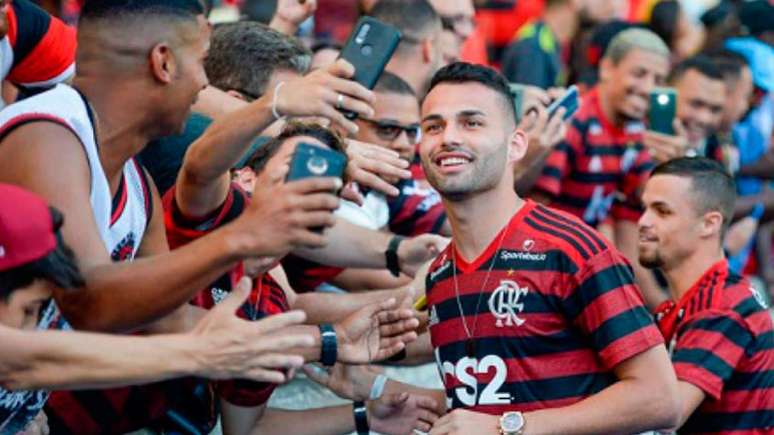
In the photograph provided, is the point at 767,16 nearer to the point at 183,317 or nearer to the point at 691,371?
the point at 691,371

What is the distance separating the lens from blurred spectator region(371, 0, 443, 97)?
7559 mm

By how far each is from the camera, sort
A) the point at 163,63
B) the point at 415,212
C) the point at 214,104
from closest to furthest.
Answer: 1. the point at 163,63
2. the point at 214,104
3. the point at 415,212

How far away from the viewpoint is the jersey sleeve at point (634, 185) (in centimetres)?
864

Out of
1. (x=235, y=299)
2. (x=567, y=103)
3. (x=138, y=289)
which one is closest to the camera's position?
(x=235, y=299)

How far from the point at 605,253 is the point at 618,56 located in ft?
14.2

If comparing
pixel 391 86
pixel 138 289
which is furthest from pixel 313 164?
pixel 391 86

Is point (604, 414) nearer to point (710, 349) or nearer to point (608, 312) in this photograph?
point (608, 312)

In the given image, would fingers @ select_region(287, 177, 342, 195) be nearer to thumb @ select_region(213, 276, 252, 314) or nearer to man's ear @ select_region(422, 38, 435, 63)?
thumb @ select_region(213, 276, 252, 314)

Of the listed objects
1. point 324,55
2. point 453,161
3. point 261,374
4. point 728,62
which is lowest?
point 324,55

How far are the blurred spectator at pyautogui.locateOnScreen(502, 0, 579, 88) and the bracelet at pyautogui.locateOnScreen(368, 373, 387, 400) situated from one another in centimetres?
424

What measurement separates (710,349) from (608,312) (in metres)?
1.07

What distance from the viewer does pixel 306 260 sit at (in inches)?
238

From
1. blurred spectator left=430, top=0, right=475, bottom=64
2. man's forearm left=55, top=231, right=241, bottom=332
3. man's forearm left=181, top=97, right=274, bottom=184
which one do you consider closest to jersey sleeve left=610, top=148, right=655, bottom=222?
blurred spectator left=430, top=0, right=475, bottom=64

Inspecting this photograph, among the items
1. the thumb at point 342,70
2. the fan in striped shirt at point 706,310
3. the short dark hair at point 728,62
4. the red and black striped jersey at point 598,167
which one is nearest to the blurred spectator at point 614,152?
the red and black striped jersey at point 598,167
